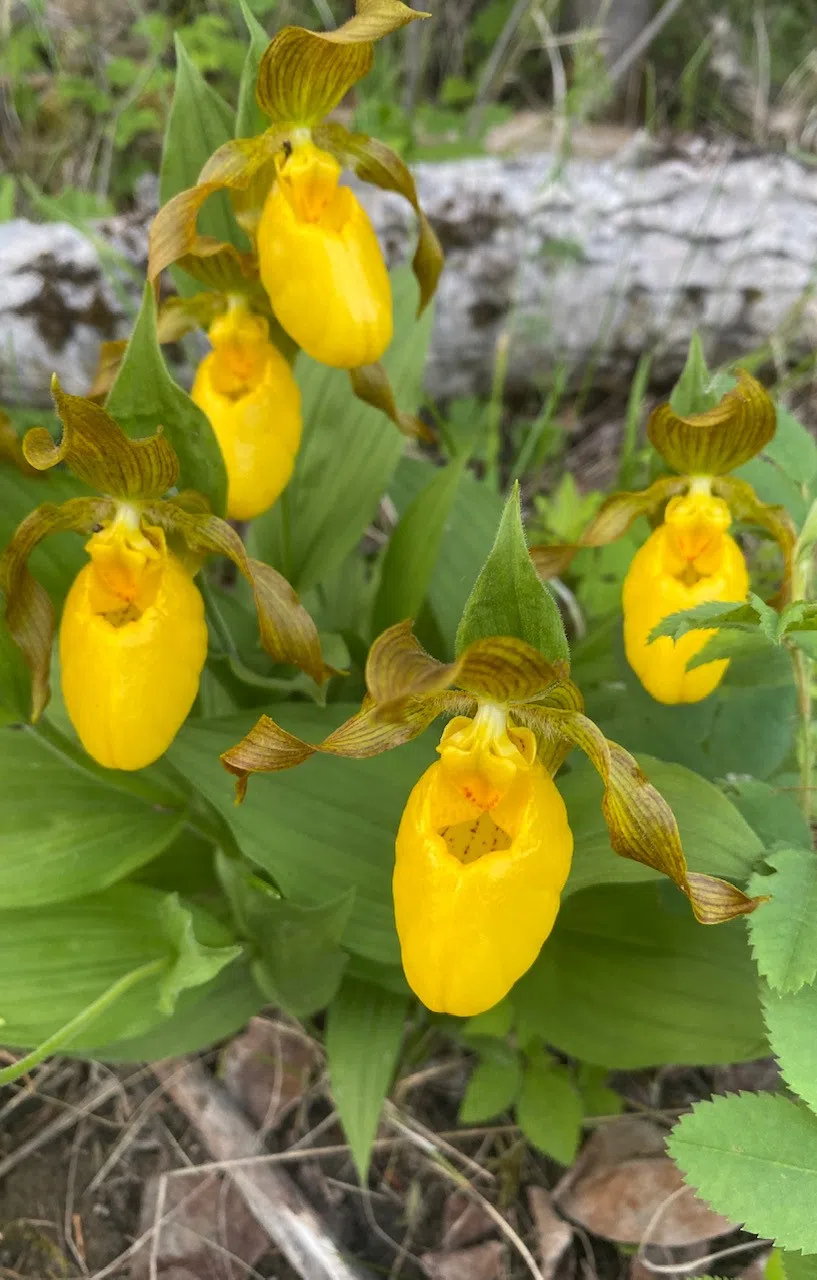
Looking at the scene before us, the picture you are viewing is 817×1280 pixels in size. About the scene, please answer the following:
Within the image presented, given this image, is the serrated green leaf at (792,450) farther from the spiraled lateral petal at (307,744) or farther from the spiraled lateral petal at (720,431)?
the spiraled lateral petal at (307,744)

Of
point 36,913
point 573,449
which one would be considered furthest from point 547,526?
point 36,913

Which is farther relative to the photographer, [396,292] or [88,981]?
[396,292]

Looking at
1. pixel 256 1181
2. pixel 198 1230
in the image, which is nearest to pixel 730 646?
pixel 256 1181

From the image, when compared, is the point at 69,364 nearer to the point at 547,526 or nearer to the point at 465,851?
the point at 547,526

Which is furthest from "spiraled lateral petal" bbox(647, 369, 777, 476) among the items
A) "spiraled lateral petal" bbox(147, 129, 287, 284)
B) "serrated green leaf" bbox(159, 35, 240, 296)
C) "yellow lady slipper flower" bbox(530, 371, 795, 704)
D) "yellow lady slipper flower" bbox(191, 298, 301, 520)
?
"serrated green leaf" bbox(159, 35, 240, 296)

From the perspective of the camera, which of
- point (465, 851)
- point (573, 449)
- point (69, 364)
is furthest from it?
point (573, 449)

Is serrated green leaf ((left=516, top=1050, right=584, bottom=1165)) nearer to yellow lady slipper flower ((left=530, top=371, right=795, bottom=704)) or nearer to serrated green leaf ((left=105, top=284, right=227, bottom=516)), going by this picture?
yellow lady slipper flower ((left=530, top=371, right=795, bottom=704))
